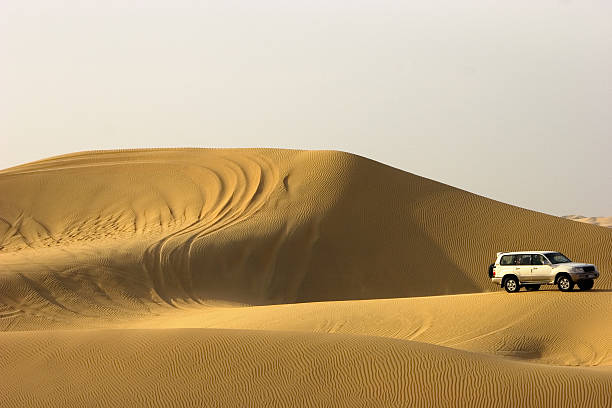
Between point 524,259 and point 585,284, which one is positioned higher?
point 524,259

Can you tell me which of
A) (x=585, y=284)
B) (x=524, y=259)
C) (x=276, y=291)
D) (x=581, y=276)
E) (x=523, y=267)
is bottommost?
(x=276, y=291)

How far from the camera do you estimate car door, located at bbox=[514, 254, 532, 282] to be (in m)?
22.1

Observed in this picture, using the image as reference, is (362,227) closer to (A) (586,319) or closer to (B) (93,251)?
(B) (93,251)

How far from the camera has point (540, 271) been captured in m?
21.9

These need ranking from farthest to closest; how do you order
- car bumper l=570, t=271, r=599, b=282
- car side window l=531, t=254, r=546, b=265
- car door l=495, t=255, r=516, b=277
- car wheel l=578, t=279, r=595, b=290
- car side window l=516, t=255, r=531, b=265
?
car door l=495, t=255, r=516, b=277 < car side window l=516, t=255, r=531, b=265 < car side window l=531, t=254, r=546, b=265 < car wheel l=578, t=279, r=595, b=290 < car bumper l=570, t=271, r=599, b=282

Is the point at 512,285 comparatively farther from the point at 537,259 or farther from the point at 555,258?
the point at 555,258

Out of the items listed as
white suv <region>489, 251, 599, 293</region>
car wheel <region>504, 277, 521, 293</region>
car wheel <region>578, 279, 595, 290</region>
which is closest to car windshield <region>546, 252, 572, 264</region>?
white suv <region>489, 251, 599, 293</region>

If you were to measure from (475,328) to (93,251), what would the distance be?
15.9m

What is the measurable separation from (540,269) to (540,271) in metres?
0.05

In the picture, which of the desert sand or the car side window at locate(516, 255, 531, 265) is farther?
the car side window at locate(516, 255, 531, 265)

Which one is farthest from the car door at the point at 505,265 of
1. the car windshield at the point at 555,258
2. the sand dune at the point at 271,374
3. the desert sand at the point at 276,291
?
the sand dune at the point at 271,374

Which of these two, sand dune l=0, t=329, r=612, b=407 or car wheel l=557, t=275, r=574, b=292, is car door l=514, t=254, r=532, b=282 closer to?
car wheel l=557, t=275, r=574, b=292

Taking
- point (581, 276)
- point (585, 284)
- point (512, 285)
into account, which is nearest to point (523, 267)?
point (512, 285)

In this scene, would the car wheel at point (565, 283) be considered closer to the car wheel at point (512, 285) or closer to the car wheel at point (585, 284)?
the car wheel at point (585, 284)
